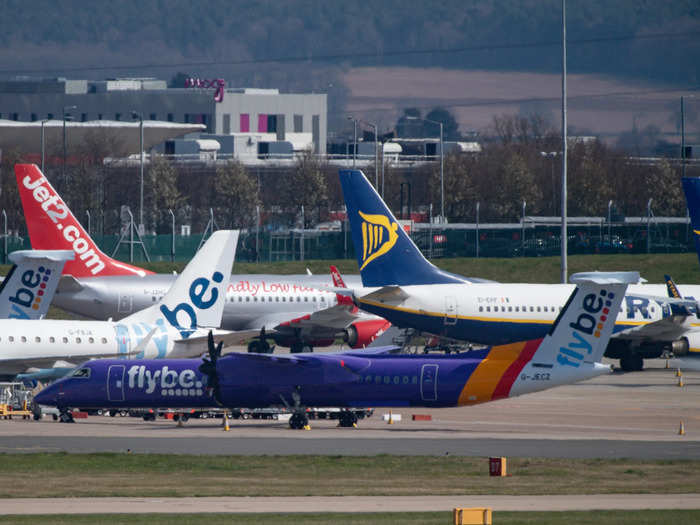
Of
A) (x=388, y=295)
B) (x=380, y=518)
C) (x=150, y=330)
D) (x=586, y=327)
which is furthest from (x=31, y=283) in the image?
(x=380, y=518)

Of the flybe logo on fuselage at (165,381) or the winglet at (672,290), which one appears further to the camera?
the winglet at (672,290)

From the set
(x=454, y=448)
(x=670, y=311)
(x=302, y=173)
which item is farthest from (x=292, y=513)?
(x=302, y=173)

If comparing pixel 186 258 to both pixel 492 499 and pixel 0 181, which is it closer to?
pixel 0 181

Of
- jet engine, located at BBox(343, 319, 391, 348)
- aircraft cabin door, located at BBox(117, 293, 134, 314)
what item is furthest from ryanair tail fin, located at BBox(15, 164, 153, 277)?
jet engine, located at BBox(343, 319, 391, 348)

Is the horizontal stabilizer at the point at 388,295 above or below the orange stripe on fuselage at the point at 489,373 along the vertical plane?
above

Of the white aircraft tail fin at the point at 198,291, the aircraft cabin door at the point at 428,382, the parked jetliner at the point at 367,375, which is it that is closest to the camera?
the parked jetliner at the point at 367,375

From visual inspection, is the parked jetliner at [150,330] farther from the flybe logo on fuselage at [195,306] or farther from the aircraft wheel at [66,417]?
the aircraft wheel at [66,417]

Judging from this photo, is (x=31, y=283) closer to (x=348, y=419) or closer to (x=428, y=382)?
(x=348, y=419)

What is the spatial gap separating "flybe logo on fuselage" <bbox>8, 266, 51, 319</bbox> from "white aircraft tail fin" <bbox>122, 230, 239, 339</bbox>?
3.85 meters

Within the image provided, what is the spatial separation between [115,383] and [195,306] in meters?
7.64

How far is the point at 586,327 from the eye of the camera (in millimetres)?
47469

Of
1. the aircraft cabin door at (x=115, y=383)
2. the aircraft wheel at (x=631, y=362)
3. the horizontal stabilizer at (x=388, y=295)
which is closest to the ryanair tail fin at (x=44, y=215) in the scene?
the horizontal stabilizer at (x=388, y=295)

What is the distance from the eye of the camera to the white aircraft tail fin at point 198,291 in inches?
2224

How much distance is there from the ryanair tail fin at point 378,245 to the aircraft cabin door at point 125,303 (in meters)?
17.4
